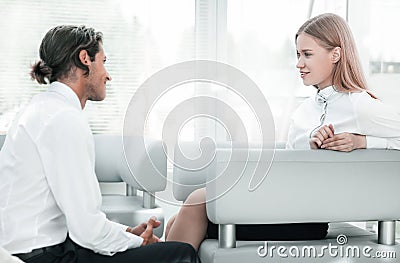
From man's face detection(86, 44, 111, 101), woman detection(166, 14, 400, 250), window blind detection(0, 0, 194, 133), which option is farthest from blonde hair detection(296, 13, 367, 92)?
window blind detection(0, 0, 194, 133)

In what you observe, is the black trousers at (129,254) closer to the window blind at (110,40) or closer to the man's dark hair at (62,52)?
the man's dark hair at (62,52)

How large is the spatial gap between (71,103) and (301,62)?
2.99ft

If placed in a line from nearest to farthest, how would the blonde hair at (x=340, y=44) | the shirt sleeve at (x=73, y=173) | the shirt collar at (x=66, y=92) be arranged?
1. the shirt sleeve at (x=73, y=173)
2. the shirt collar at (x=66, y=92)
3. the blonde hair at (x=340, y=44)

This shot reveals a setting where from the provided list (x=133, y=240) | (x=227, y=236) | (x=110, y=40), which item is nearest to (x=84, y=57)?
(x=133, y=240)

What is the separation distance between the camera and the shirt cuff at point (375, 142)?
1.98 meters

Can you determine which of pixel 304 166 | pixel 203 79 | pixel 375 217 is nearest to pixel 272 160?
pixel 304 166

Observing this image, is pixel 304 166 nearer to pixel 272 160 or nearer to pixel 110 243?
pixel 272 160

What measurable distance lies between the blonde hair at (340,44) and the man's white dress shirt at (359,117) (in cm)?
6

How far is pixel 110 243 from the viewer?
1672mm

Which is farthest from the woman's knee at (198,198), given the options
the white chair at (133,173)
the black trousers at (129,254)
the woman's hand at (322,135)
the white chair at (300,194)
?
the white chair at (133,173)

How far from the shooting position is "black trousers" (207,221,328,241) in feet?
6.67

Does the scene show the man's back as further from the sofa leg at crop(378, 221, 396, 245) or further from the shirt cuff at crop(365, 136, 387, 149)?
the sofa leg at crop(378, 221, 396, 245)

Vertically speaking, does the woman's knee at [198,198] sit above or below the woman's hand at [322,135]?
below

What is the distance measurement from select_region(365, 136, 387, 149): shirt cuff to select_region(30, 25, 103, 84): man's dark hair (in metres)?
0.91
